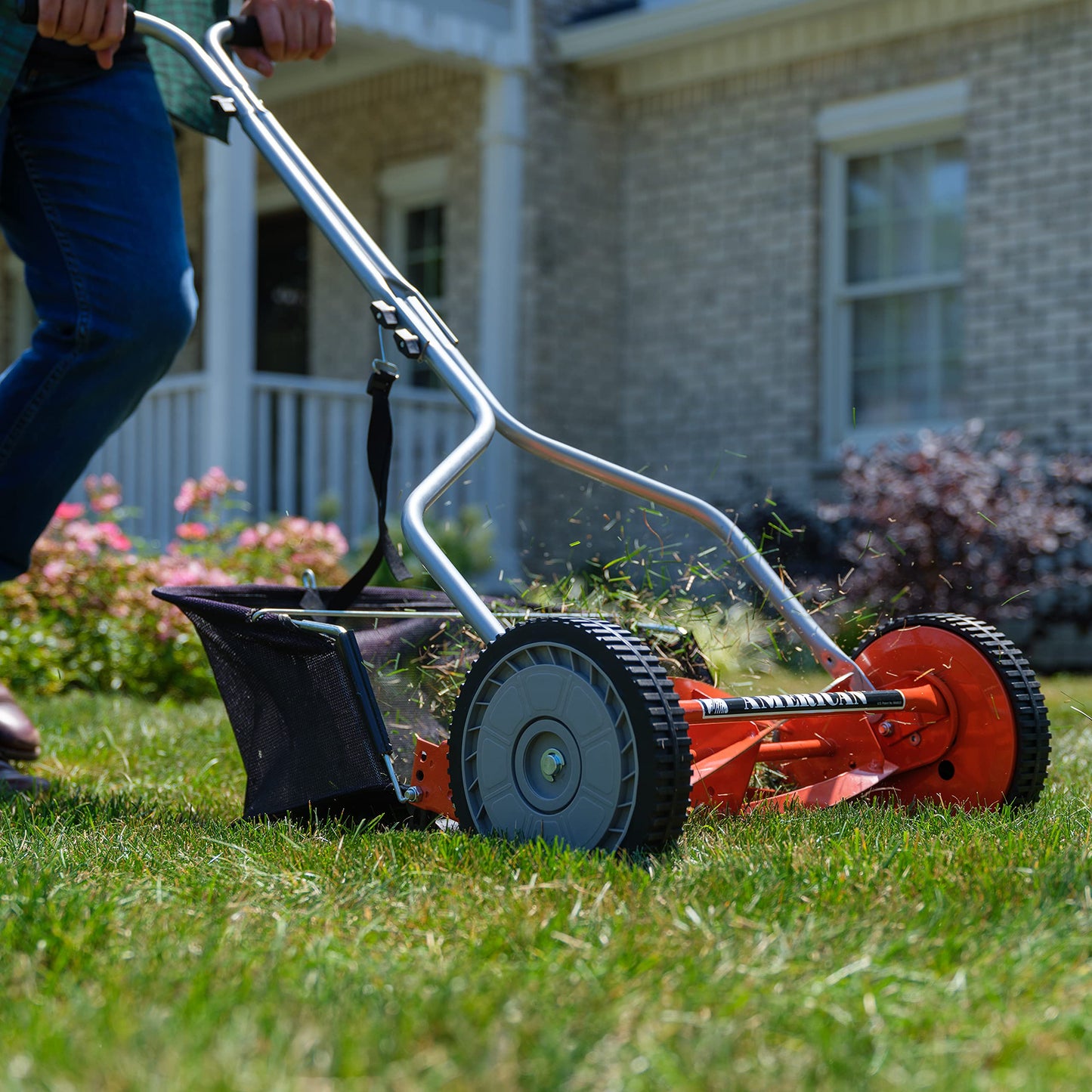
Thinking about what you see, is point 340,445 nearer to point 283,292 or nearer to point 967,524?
point 283,292

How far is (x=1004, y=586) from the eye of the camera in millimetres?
6906

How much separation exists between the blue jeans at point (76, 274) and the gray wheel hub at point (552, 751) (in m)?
1.24

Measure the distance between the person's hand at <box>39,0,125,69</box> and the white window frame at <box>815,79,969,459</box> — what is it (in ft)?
20.2

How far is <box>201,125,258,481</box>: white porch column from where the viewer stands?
8188 mm

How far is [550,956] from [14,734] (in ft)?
6.13

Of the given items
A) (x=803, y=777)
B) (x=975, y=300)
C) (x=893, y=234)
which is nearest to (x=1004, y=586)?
(x=975, y=300)

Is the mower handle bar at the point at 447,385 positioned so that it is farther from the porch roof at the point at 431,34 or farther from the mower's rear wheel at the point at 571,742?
the porch roof at the point at 431,34

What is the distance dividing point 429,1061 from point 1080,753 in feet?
8.85

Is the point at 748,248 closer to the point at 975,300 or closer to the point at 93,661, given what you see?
the point at 975,300

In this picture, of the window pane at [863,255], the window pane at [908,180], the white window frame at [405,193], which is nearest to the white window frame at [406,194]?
the white window frame at [405,193]

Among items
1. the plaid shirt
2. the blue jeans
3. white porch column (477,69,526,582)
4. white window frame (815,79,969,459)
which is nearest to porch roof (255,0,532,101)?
white porch column (477,69,526,582)

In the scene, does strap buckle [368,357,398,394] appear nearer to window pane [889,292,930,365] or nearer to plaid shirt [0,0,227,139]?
plaid shirt [0,0,227,139]

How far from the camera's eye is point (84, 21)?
279cm

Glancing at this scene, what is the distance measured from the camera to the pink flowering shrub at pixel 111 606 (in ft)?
17.5
